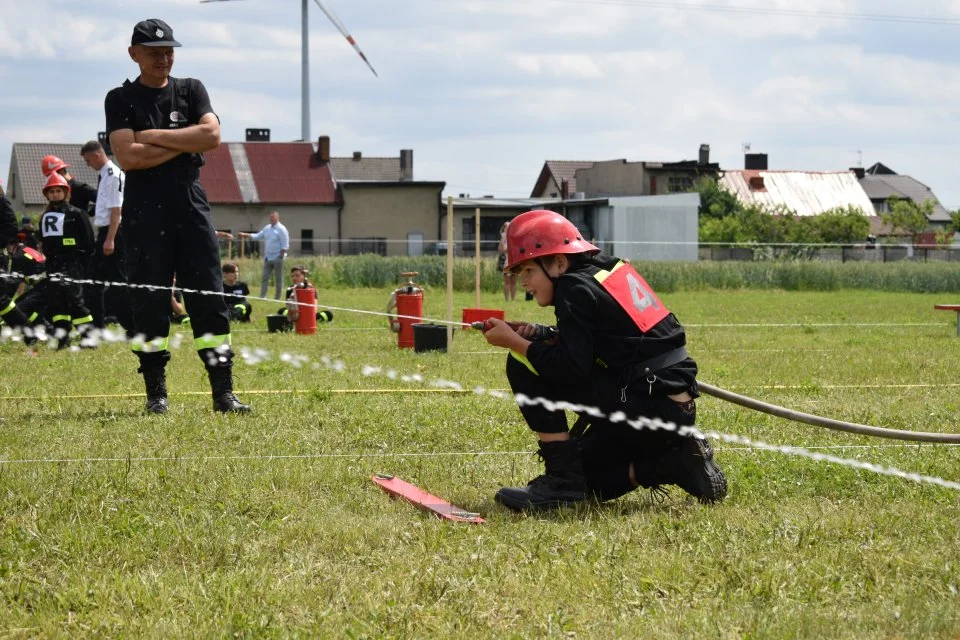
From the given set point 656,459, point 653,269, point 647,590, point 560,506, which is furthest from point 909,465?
point 653,269

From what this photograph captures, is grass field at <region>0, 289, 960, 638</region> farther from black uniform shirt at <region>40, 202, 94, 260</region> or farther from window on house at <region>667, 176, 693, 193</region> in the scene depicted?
window on house at <region>667, 176, 693, 193</region>

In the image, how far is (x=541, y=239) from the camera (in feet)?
16.5

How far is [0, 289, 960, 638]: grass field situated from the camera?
367cm

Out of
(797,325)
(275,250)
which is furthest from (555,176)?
(797,325)

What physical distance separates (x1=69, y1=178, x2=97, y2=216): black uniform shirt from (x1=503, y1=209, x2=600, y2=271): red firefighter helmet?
358 inches

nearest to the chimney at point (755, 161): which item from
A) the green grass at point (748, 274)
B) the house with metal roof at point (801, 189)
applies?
the house with metal roof at point (801, 189)

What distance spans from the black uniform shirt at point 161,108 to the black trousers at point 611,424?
3346 millimetres

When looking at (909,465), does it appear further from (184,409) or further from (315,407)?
(184,409)

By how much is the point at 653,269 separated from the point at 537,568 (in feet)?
89.4

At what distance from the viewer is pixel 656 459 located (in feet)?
16.8

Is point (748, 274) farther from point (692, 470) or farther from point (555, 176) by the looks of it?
point (555, 176)

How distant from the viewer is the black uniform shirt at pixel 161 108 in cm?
738

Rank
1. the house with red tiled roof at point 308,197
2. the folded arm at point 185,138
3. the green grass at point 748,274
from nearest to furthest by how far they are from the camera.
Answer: the folded arm at point 185,138 → the green grass at point 748,274 → the house with red tiled roof at point 308,197

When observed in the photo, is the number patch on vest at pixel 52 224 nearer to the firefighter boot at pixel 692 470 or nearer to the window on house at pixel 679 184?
the firefighter boot at pixel 692 470
